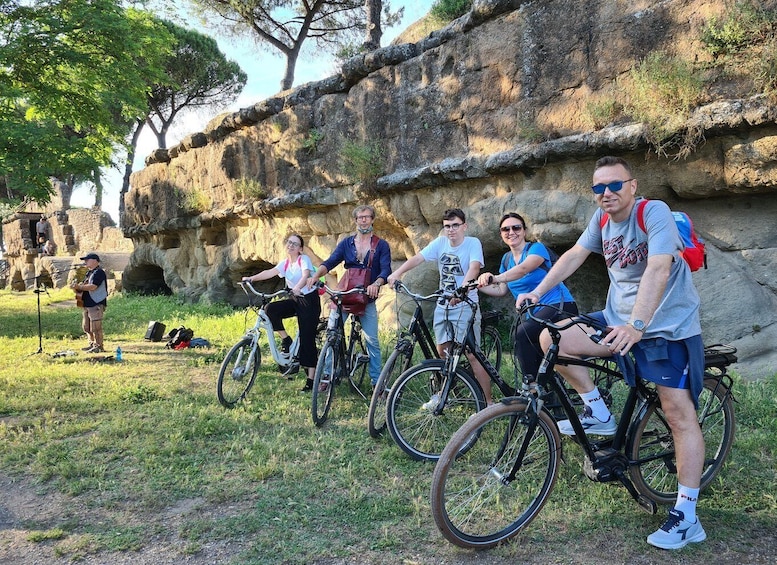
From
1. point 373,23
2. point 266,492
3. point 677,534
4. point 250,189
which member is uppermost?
point 373,23

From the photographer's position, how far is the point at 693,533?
2623 mm

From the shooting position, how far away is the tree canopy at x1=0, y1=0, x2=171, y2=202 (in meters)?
Result: 8.91

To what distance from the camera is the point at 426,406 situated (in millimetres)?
3645

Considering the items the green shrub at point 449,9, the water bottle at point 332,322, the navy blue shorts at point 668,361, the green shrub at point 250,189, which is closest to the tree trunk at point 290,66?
the green shrub at point 250,189

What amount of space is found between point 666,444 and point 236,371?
3.62 m

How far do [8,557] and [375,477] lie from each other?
1955mm

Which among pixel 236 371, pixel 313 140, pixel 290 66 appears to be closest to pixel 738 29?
pixel 236 371

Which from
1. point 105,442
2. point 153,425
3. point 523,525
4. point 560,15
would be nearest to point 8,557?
point 105,442

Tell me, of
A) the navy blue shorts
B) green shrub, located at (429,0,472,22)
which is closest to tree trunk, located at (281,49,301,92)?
green shrub, located at (429,0,472,22)

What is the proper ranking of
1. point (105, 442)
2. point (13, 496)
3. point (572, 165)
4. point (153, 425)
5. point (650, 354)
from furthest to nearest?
point (572, 165) → point (153, 425) → point (105, 442) → point (13, 496) → point (650, 354)

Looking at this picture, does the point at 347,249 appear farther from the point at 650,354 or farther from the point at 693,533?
the point at 693,533

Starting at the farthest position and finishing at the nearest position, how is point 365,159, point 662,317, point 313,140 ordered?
point 313,140, point 365,159, point 662,317

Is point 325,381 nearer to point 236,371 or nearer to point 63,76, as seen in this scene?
point 236,371

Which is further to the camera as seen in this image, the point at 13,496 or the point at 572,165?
the point at 572,165
